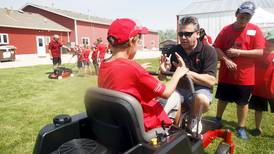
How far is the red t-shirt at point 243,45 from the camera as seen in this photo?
3.35 meters

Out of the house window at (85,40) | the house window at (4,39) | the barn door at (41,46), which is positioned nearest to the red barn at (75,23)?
the house window at (85,40)

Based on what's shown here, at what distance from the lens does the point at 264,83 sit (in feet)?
11.6

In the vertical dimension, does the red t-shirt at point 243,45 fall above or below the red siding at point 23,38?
below

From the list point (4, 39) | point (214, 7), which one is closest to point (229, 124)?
point (214, 7)

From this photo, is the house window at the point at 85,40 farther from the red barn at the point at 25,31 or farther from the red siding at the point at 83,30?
the red barn at the point at 25,31

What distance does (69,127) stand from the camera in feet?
6.99

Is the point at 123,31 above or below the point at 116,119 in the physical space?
above

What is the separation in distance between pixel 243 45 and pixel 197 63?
0.87m

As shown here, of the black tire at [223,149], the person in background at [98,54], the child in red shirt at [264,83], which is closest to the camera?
the black tire at [223,149]

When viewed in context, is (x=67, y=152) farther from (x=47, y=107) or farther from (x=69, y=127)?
(x=47, y=107)

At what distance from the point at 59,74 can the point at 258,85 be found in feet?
25.5

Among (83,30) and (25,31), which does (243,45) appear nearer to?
(25,31)

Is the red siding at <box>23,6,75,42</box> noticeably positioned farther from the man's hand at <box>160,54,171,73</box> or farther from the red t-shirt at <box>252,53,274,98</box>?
the man's hand at <box>160,54,171,73</box>

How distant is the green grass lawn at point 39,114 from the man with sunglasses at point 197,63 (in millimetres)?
859
